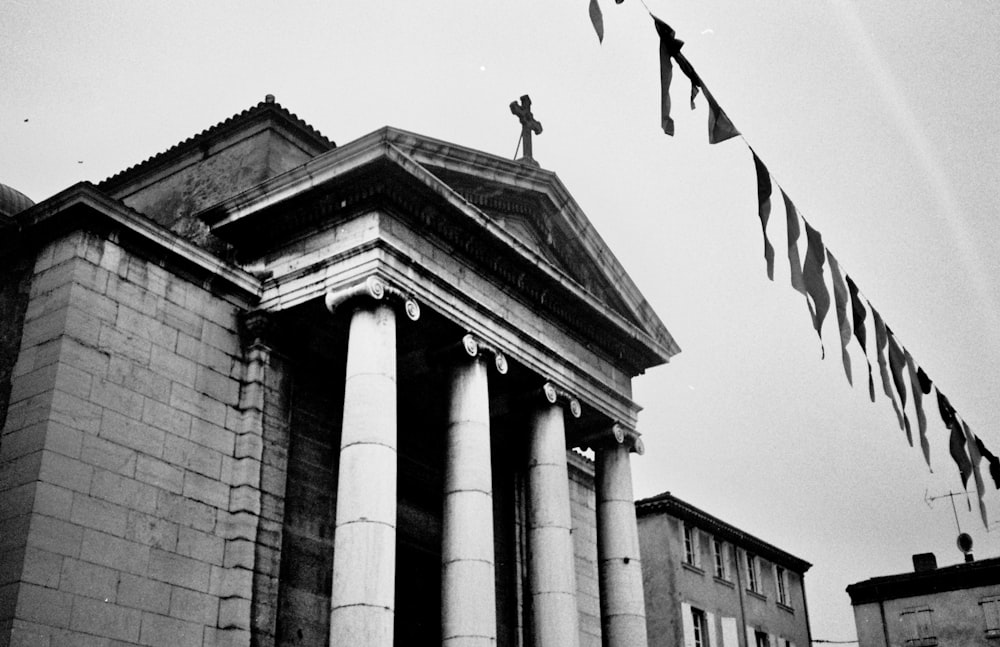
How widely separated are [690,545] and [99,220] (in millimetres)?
26718

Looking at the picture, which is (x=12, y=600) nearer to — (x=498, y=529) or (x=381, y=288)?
(x=381, y=288)

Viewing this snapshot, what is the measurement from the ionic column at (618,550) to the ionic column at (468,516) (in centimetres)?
335

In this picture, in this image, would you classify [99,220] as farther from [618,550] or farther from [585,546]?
[585,546]

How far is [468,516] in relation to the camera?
15.3 metres

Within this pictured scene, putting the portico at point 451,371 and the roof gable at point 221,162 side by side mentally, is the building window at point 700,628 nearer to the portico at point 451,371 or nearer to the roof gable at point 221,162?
the portico at point 451,371

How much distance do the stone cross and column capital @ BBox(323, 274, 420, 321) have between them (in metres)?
5.02

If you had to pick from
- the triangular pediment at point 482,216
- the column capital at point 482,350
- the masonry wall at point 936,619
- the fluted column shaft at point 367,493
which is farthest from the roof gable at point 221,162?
the masonry wall at point 936,619

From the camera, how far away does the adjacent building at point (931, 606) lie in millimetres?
41938

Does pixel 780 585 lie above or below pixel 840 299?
above

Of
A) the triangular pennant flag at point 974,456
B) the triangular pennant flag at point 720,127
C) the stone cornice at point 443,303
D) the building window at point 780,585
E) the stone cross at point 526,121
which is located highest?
the stone cross at point 526,121

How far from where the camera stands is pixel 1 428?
13.0 m

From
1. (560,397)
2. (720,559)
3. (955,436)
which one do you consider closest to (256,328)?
(560,397)

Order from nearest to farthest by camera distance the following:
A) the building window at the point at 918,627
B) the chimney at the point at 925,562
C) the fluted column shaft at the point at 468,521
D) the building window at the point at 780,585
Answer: the fluted column shaft at the point at 468,521, the building window at the point at 780,585, the building window at the point at 918,627, the chimney at the point at 925,562

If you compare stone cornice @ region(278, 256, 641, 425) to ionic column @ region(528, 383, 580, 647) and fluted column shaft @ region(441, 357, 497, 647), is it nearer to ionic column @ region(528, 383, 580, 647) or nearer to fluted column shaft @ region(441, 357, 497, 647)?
ionic column @ region(528, 383, 580, 647)
